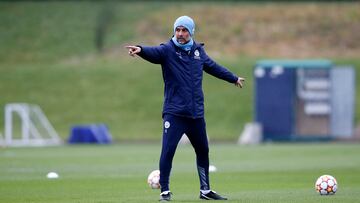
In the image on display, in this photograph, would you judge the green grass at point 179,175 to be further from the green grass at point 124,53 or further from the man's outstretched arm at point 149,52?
the green grass at point 124,53

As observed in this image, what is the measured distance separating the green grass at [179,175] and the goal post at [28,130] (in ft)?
29.4

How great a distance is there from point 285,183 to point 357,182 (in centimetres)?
139

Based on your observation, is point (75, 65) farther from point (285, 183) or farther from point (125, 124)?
point (285, 183)

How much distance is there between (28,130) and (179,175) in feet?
74.6

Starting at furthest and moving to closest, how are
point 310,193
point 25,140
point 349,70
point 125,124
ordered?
point 125,124 < point 349,70 < point 25,140 < point 310,193

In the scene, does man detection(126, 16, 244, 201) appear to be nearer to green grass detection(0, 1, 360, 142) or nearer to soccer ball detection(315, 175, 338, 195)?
soccer ball detection(315, 175, 338, 195)

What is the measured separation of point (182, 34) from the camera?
47.0 ft

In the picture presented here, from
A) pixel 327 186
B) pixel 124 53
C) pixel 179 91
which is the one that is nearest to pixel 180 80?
pixel 179 91

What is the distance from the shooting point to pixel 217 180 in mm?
19922

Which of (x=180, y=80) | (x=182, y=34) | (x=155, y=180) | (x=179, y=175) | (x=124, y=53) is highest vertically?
(x=124, y=53)

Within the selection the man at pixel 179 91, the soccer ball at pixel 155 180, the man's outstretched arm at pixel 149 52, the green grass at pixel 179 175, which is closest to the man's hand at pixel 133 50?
the man's outstretched arm at pixel 149 52

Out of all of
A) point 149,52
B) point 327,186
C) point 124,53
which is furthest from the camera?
point 124,53

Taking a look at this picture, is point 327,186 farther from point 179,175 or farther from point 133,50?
point 179,175

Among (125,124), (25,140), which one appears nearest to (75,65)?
(125,124)
